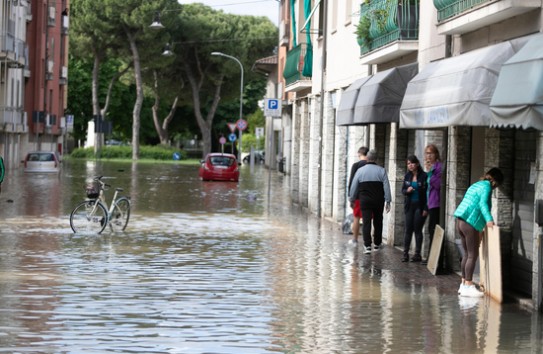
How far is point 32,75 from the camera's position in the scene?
252ft

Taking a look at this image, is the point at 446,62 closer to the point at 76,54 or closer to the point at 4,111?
the point at 4,111

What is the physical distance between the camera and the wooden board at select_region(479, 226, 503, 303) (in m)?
14.0

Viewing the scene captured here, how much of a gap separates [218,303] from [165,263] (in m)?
4.63

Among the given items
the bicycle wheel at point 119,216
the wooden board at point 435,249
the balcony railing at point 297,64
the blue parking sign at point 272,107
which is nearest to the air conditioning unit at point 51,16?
the balcony railing at point 297,64

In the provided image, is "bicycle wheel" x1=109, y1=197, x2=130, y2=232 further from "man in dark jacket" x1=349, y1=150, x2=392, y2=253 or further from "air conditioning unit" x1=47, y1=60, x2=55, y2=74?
"air conditioning unit" x1=47, y1=60, x2=55, y2=74

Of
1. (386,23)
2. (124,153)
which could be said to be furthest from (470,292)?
(124,153)

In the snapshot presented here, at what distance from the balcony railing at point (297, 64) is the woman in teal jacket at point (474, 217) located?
72.5 ft

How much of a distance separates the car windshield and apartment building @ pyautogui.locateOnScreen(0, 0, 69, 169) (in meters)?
13.1

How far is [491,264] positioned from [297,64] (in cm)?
2529

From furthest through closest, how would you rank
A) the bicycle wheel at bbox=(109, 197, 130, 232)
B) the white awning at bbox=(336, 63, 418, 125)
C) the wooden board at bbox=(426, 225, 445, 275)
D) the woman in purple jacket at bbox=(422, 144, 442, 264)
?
1. the bicycle wheel at bbox=(109, 197, 130, 232)
2. the white awning at bbox=(336, 63, 418, 125)
3. the woman in purple jacket at bbox=(422, 144, 442, 264)
4. the wooden board at bbox=(426, 225, 445, 275)

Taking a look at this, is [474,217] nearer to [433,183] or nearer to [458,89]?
[458,89]

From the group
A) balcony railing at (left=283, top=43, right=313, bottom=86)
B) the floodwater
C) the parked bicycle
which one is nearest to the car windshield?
balcony railing at (left=283, top=43, right=313, bottom=86)

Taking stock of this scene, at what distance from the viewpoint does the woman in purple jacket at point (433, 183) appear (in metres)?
18.0

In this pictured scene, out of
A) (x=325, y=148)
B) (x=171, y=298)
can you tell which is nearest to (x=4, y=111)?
(x=325, y=148)
